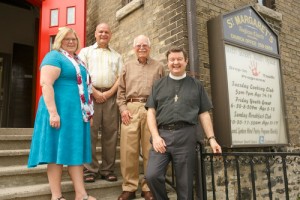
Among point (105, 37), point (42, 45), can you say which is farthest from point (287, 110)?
point (42, 45)

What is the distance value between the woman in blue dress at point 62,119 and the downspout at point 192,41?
1610mm

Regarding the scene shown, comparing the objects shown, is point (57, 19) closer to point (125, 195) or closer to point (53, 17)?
point (53, 17)

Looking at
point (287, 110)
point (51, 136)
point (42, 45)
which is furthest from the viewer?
point (42, 45)

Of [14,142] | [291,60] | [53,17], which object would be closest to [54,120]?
[14,142]

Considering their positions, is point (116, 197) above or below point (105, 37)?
below

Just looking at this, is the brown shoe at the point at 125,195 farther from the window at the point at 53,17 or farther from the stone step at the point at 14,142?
the window at the point at 53,17

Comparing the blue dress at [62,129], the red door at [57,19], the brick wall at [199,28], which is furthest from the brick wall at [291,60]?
the blue dress at [62,129]

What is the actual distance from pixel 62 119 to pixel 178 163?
1022 mm

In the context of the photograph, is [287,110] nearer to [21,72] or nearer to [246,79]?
[246,79]

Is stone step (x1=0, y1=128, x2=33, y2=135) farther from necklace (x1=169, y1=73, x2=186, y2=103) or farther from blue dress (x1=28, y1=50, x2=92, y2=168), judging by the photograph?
necklace (x1=169, y1=73, x2=186, y2=103)

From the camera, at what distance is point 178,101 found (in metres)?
2.68

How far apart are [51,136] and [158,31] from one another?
240cm

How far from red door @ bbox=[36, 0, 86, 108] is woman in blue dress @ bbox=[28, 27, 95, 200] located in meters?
2.84

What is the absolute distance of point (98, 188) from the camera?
3078 millimetres
